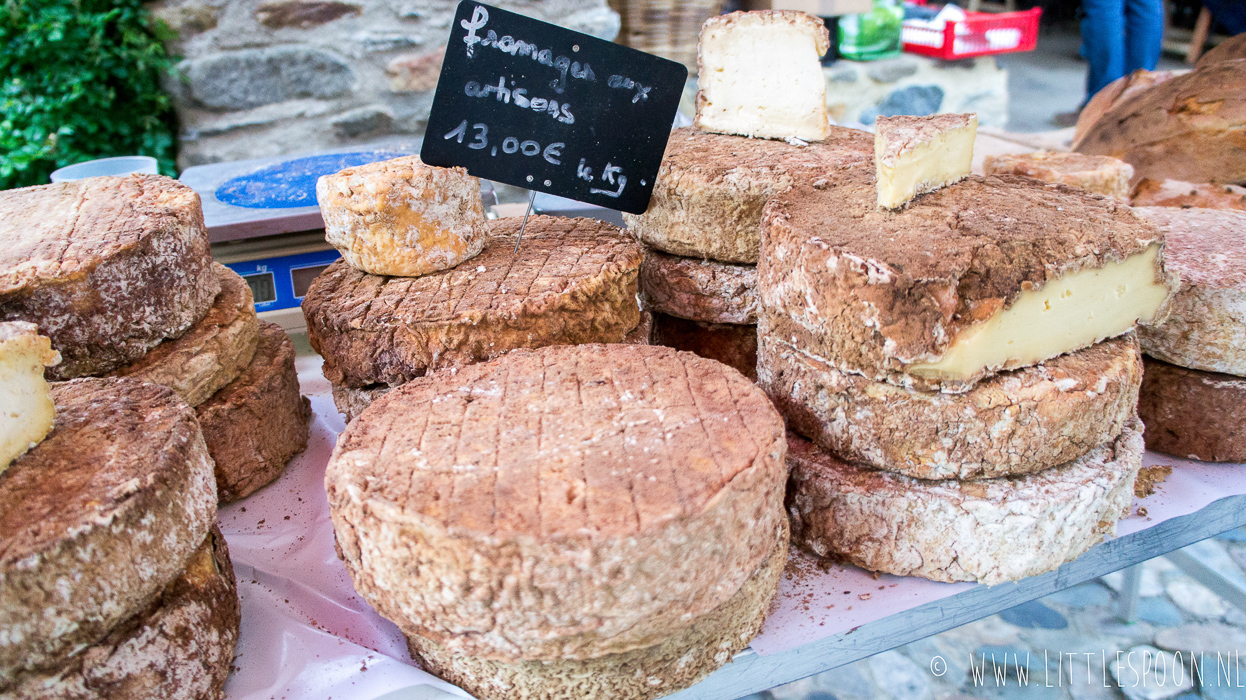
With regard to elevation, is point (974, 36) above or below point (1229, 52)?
below

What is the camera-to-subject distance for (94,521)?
3.39ft

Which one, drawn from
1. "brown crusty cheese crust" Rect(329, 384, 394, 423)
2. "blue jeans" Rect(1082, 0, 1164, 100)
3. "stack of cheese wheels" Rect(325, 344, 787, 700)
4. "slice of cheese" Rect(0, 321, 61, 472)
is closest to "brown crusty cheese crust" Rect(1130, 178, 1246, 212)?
"stack of cheese wheels" Rect(325, 344, 787, 700)

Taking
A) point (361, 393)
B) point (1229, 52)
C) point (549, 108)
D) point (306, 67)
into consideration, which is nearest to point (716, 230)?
point (549, 108)

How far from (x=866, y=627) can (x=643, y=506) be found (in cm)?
55

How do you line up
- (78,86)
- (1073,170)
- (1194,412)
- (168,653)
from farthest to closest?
(78,86) → (1073,170) → (1194,412) → (168,653)

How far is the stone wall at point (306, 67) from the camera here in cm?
343

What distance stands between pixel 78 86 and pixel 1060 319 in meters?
3.75

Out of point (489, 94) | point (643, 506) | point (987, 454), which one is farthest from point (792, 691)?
point (489, 94)

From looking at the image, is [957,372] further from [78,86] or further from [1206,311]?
[78,86]

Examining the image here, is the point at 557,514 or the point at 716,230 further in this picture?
the point at 716,230

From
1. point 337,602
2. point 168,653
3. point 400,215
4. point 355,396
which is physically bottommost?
point 337,602

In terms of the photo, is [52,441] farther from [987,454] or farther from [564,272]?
[987,454]

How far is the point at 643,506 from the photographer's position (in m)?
1.04

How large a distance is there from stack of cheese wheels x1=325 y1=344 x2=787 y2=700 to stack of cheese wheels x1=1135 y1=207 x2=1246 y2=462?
95cm
